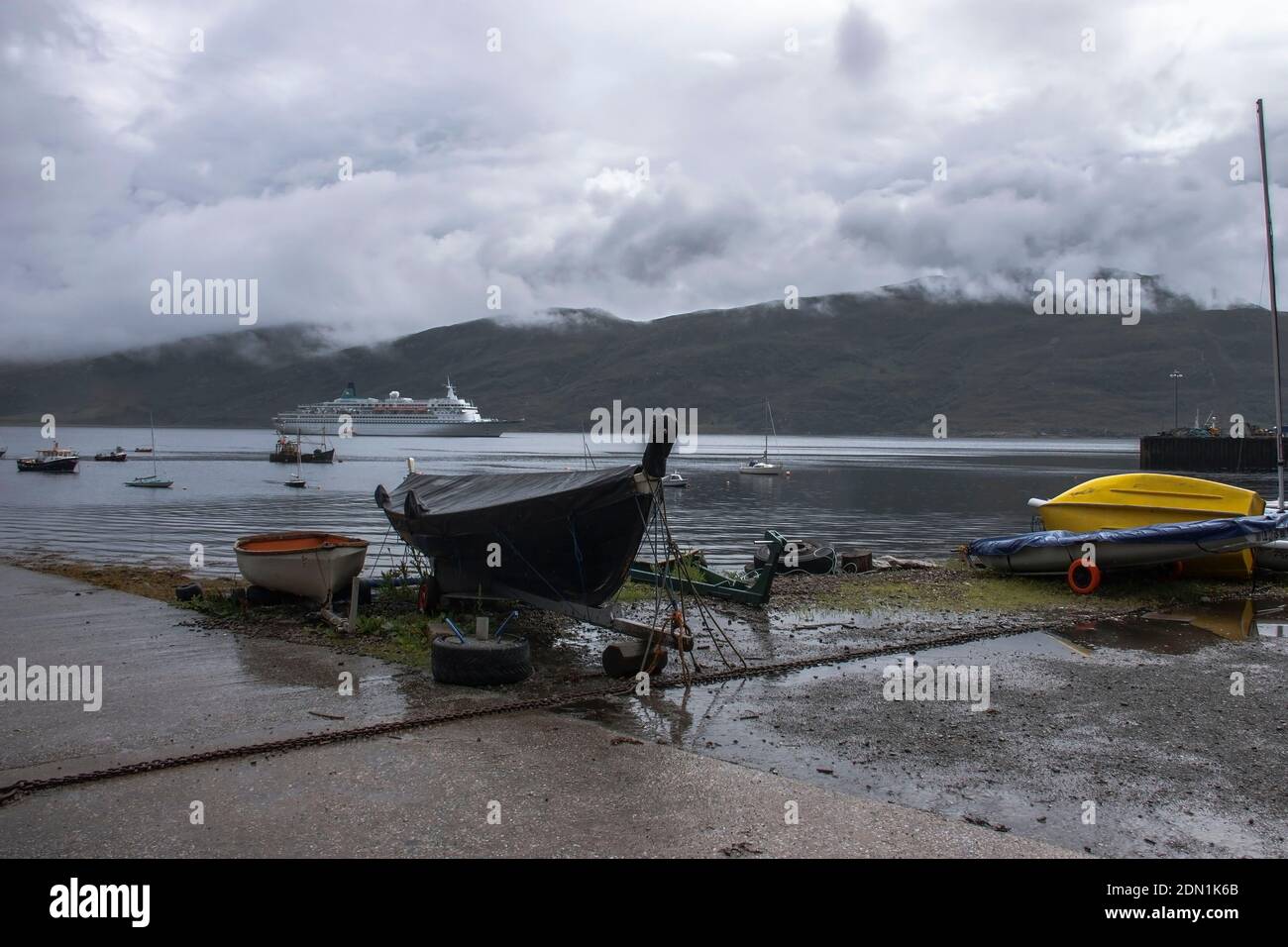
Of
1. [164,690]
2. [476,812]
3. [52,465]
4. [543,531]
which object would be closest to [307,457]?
[52,465]

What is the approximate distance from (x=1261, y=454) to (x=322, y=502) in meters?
84.5

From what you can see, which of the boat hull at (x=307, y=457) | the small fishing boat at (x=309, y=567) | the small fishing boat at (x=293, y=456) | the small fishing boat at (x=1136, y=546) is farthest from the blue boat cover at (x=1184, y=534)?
the boat hull at (x=307, y=457)

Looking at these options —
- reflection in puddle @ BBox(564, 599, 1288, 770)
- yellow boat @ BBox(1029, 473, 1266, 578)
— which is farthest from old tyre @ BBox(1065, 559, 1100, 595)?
yellow boat @ BBox(1029, 473, 1266, 578)

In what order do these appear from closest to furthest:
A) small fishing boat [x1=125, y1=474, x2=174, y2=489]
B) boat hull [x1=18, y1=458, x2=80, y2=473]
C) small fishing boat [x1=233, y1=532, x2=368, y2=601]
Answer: small fishing boat [x1=233, y1=532, x2=368, y2=601], small fishing boat [x1=125, y1=474, x2=174, y2=489], boat hull [x1=18, y1=458, x2=80, y2=473]

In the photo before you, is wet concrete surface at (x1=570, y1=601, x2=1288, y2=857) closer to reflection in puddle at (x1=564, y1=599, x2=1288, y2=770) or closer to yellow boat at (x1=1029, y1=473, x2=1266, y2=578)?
reflection in puddle at (x1=564, y1=599, x2=1288, y2=770)

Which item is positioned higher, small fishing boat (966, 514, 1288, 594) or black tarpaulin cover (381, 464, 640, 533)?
black tarpaulin cover (381, 464, 640, 533)

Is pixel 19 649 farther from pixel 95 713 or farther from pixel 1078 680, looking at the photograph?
pixel 1078 680

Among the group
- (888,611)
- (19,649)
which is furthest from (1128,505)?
(19,649)

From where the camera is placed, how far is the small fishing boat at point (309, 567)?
14.4 m

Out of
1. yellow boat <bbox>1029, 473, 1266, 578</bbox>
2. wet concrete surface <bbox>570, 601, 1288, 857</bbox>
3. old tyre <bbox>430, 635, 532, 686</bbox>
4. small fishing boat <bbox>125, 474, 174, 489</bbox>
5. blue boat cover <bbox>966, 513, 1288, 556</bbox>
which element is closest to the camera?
wet concrete surface <bbox>570, 601, 1288, 857</bbox>

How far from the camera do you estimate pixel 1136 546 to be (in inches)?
674

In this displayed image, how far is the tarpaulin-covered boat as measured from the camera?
1147cm

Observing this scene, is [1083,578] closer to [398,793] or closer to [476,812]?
[476,812]

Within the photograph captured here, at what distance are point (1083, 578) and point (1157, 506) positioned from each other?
315 cm
